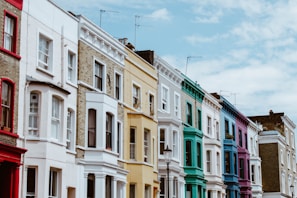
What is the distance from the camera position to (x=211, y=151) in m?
54.2

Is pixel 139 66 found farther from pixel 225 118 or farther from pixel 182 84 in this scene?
pixel 225 118

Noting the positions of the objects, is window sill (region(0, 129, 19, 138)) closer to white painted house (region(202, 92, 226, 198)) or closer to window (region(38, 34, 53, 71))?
window (region(38, 34, 53, 71))

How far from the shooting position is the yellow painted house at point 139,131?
4003cm

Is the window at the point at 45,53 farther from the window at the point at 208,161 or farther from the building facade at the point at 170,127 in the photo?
the window at the point at 208,161

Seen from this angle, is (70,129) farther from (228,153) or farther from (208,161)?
(228,153)

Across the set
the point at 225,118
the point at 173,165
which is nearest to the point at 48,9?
the point at 173,165

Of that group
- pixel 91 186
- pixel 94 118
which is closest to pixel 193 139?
pixel 94 118

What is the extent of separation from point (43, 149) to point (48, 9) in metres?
7.36

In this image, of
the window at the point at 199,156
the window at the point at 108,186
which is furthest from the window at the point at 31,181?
the window at the point at 199,156

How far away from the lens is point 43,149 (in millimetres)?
29938

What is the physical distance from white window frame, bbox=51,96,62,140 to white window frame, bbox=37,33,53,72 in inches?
67.2

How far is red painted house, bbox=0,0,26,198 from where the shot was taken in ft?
91.4

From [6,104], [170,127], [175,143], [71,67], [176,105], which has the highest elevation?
[176,105]

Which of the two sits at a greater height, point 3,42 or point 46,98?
point 3,42
